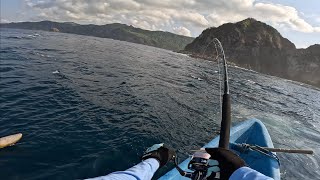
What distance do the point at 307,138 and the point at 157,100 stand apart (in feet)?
35.1

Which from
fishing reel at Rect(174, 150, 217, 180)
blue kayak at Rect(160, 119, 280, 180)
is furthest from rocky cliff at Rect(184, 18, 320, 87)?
fishing reel at Rect(174, 150, 217, 180)

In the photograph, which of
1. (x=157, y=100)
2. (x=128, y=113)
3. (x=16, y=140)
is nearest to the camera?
(x=16, y=140)

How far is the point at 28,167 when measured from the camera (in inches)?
336

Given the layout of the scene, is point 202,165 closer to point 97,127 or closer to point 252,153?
point 252,153

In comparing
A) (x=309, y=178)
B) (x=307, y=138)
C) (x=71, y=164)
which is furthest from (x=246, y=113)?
(x=71, y=164)

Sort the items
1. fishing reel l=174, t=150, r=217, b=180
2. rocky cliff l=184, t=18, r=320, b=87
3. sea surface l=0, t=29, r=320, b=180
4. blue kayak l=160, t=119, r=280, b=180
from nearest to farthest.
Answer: fishing reel l=174, t=150, r=217, b=180 < blue kayak l=160, t=119, r=280, b=180 < sea surface l=0, t=29, r=320, b=180 < rocky cliff l=184, t=18, r=320, b=87

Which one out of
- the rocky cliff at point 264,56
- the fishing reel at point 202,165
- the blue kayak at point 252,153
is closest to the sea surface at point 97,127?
the blue kayak at point 252,153

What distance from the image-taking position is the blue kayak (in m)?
7.37

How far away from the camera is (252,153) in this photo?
29.3ft

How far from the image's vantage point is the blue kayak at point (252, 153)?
7.37 meters

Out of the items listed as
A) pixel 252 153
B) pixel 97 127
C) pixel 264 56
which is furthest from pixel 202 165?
pixel 264 56

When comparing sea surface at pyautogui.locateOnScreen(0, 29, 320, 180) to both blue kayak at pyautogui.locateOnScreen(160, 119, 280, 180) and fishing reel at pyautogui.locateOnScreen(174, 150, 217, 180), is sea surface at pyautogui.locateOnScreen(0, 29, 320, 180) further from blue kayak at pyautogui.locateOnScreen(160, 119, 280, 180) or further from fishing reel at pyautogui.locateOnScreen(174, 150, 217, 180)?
fishing reel at pyautogui.locateOnScreen(174, 150, 217, 180)

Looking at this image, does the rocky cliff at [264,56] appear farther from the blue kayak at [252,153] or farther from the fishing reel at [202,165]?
the fishing reel at [202,165]

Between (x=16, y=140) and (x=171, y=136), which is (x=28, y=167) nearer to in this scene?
(x=16, y=140)
